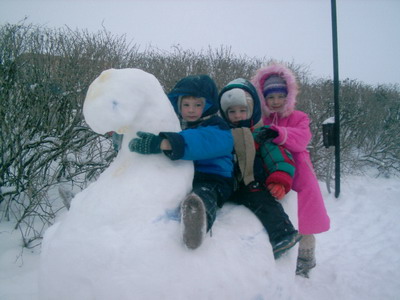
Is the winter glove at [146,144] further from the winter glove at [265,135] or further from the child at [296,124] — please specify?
the child at [296,124]

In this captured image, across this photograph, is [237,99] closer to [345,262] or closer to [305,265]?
[305,265]

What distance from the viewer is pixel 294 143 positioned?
2127 millimetres

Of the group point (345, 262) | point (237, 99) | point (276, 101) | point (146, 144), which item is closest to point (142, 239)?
point (146, 144)

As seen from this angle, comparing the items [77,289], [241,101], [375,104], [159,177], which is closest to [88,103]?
[159,177]

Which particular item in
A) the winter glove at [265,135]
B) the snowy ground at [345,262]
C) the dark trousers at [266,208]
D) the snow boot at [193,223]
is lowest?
the snowy ground at [345,262]

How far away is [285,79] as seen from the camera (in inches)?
96.8

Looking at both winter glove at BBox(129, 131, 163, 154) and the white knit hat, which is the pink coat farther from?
winter glove at BBox(129, 131, 163, 154)

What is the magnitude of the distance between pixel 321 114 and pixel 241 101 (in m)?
6.27

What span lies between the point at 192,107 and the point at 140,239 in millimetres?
972

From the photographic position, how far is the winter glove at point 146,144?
1.34m

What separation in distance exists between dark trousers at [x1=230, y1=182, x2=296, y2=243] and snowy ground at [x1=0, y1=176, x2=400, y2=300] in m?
0.38

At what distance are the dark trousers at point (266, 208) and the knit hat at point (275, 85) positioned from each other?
1069 mm

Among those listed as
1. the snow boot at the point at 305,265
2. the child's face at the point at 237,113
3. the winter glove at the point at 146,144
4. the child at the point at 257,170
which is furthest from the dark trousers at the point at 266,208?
the snow boot at the point at 305,265

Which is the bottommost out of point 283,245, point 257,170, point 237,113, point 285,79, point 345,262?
point 345,262
